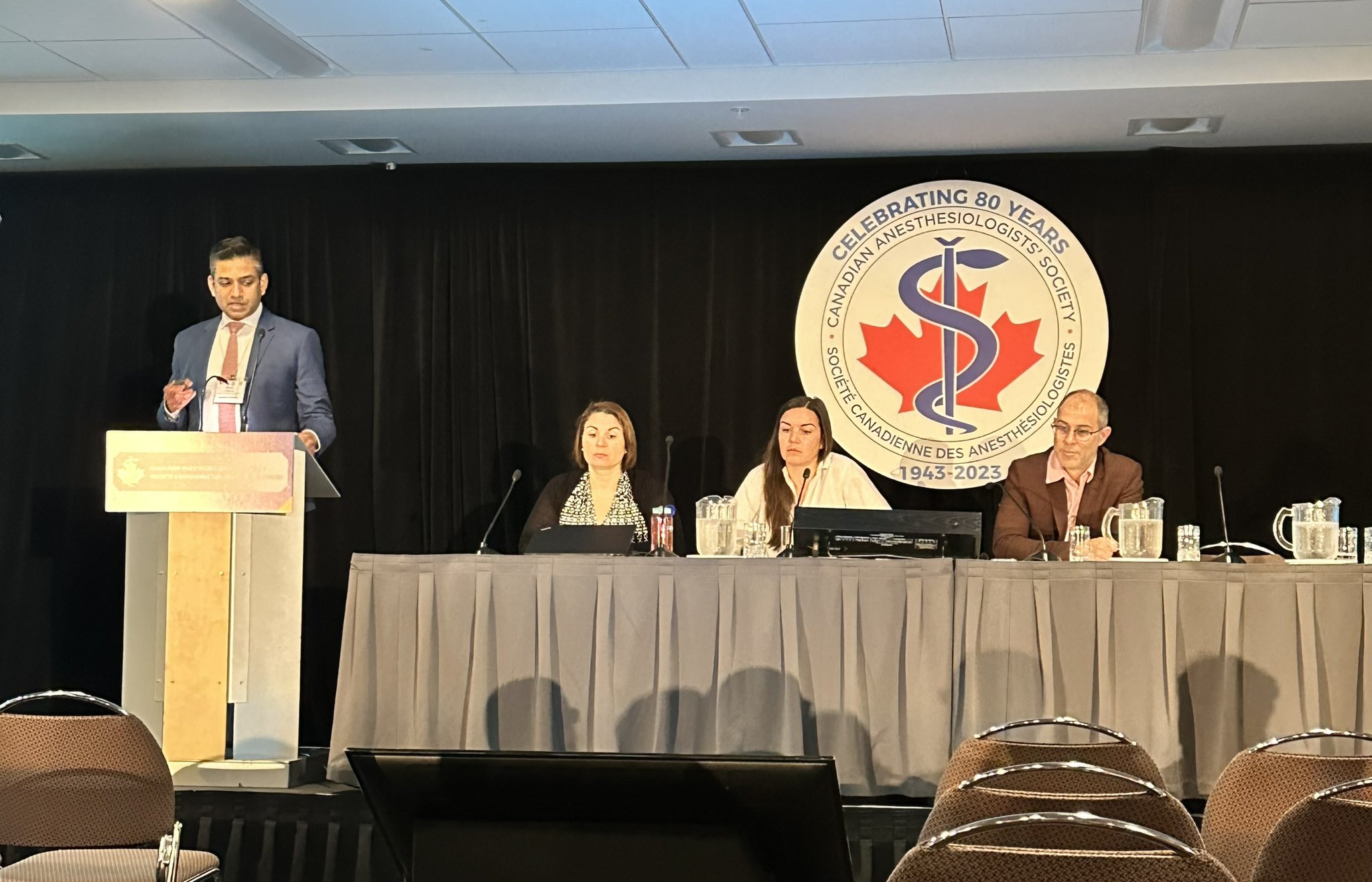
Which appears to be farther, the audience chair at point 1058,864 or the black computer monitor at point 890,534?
the black computer monitor at point 890,534

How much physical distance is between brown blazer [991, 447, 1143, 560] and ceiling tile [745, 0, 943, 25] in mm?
1618

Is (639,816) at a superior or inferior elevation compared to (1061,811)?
superior

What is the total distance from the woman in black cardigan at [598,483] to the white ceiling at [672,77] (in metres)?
1.24

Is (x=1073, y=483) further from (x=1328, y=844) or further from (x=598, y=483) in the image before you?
(x=1328, y=844)

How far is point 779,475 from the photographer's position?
17.2 feet

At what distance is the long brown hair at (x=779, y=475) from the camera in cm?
519

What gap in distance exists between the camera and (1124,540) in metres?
4.09

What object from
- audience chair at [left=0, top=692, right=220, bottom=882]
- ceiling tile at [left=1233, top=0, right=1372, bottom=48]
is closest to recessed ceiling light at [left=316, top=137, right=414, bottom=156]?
ceiling tile at [left=1233, top=0, right=1372, bottom=48]

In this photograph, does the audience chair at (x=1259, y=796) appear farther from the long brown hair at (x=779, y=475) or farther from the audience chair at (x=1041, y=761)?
the long brown hair at (x=779, y=475)

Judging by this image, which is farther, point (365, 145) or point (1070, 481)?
point (365, 145)

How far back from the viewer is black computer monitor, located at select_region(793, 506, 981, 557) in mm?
4125

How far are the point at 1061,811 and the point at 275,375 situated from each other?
4.77 m

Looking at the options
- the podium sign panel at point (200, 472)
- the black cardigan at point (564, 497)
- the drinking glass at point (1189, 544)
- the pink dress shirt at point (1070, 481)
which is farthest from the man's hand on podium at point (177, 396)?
the drinking glass at point (1189, 544)

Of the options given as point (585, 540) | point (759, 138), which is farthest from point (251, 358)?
point (585, 540)
